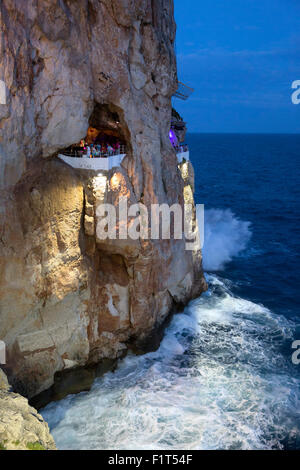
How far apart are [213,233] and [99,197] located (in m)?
29.7

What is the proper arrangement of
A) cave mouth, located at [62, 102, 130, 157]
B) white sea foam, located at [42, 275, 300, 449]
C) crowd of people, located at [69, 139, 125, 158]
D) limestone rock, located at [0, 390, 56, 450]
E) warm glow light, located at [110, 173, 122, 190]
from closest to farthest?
limestone rock, located at [0, 390, 56, 450]
white sea foam, located at [42, 275, 300, 449]
warm glow light, located at [110, 173, 122, 190]
crowd of people, located at [69, 139, 125, 158]
cave mouth, located at [62, 102, 130, 157]

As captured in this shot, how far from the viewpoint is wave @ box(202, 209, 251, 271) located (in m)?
44.0

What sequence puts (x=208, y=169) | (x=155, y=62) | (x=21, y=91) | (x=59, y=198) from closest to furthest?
(x=21, y=91)
(x=59, y=198)
(x=155, y=62)
(x=208, y=169)

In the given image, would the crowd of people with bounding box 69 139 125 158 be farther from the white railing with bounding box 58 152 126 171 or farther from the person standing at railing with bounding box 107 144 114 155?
the white railing with bounding box 58 152 126 171

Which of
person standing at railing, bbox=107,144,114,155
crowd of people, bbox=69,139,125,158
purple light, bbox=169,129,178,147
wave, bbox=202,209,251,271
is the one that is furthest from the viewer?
wave, bbox=202,209,251,271

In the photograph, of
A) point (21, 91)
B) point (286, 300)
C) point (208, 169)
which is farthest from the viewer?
point (208, 169)

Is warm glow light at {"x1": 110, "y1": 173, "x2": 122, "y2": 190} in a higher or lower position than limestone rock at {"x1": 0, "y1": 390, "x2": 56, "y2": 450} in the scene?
higher

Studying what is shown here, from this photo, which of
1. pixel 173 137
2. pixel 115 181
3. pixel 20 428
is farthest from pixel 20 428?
pixel 173 137

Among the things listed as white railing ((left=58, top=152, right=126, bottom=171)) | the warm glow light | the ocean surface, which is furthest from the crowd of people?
the ocean surface

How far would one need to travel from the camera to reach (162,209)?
92.3 feet

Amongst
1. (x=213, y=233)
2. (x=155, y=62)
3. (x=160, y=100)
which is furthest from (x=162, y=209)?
(x=213, y=233)

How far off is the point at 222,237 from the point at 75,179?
29767mm

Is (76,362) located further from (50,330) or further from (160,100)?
(160,100)

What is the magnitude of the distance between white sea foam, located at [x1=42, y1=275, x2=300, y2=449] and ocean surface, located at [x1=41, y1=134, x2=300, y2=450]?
2.1 inches
